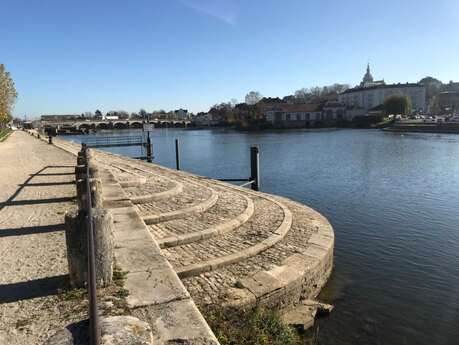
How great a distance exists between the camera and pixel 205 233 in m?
8.48

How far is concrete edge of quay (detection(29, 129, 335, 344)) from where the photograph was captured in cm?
387

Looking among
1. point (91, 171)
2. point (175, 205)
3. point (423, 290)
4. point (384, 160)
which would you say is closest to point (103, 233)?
point (91, 171)

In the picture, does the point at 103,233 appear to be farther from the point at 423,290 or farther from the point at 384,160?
the point at 384,160

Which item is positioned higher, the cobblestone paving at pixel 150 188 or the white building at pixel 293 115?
the white building at pixel 293 115

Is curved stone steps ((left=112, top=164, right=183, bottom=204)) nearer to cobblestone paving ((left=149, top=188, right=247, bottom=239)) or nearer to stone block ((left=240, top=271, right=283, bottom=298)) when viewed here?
cobblestone paving ((left=149, top=188, right=247, bottom=239))

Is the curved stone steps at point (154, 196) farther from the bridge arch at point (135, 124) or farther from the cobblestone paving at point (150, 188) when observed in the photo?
the bridge arch at point (135, 124)

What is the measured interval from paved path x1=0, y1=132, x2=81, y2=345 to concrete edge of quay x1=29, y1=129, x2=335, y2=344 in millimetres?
854

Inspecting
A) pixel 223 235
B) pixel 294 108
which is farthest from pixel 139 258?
pixel 294 108

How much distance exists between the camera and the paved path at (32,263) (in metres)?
3.72

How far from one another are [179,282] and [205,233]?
3.64 m

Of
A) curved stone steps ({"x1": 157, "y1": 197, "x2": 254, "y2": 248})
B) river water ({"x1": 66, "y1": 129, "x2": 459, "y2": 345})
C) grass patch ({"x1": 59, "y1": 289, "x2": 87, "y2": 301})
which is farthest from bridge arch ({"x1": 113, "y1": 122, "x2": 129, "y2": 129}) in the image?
grass patch ({"x1": 59, "y1": 289, "x2": 87, "y2": 301})

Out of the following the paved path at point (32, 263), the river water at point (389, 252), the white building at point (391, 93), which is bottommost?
the river water at point (389, 252)

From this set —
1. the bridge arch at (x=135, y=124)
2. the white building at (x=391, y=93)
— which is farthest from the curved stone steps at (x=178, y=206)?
the white building at (x=391, y=93)

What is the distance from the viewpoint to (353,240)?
12.0 meters
